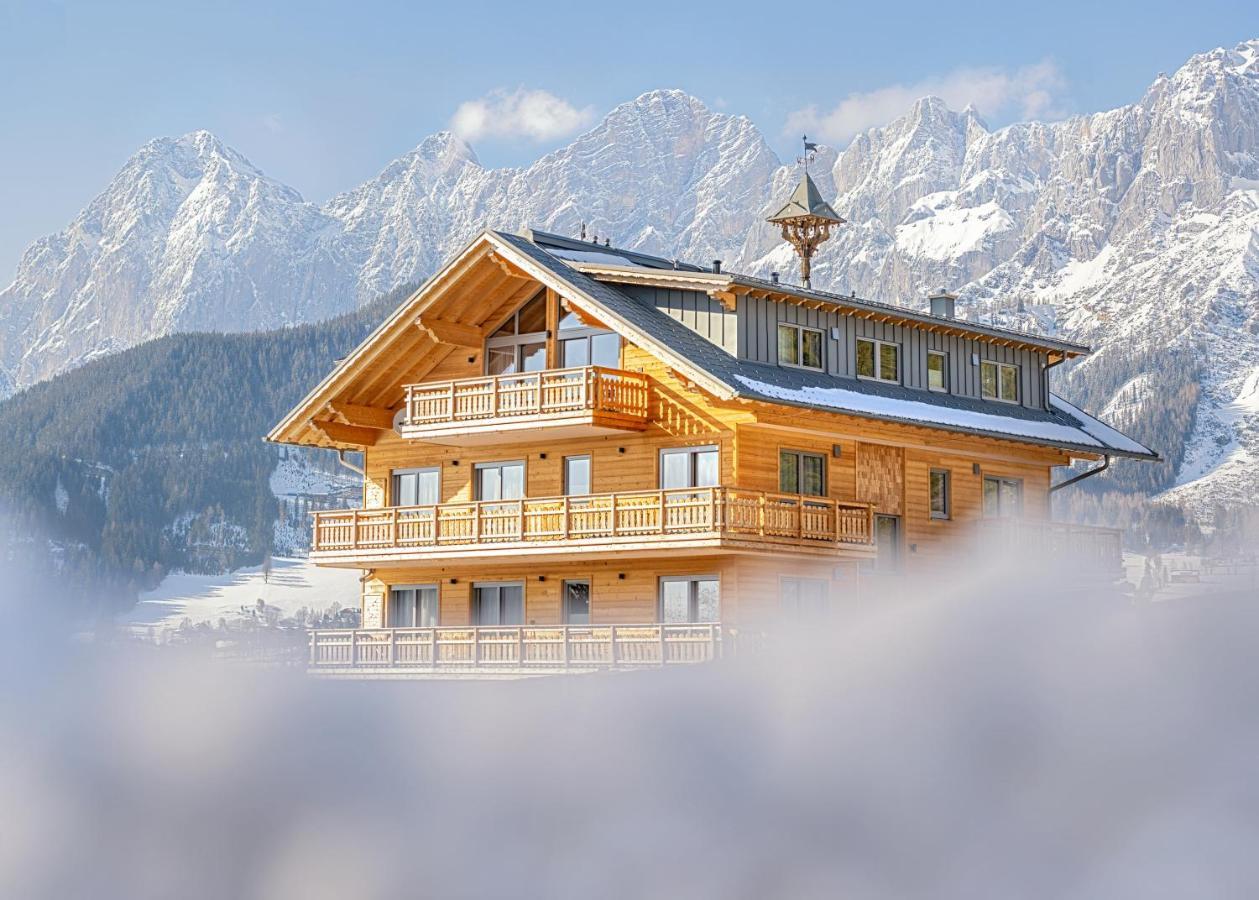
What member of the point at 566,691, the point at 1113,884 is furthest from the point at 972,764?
the point at 566,691

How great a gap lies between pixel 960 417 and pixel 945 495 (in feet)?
6.80

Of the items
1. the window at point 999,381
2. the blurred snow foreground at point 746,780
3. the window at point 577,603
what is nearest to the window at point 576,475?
the window at point 577,603

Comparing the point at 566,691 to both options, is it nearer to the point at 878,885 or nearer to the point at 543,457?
the point at 543,457

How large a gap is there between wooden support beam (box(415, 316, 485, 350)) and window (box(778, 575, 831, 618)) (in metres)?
10.4

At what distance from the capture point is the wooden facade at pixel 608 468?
1724 inches

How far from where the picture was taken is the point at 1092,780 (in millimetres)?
19109

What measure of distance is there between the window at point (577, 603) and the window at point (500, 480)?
2809 millimetres

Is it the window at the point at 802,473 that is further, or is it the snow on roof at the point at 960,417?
the window at the point at 802,473

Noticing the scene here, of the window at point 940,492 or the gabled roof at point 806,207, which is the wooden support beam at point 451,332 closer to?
the window at point 940,492

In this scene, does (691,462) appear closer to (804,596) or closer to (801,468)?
(801,468)

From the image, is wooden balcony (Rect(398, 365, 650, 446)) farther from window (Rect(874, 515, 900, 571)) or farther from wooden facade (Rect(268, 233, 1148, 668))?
window (Rect(874, 515, 900, 571))

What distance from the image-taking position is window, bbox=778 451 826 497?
45.1 meters

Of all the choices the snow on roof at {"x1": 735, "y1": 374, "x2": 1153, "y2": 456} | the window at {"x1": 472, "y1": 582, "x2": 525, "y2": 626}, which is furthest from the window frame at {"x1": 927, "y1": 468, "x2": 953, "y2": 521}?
the window at {"x1": 472, "y1": 582, "x2": 525, "y2": 626}

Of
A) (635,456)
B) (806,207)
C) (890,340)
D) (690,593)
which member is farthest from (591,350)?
(806,207)
